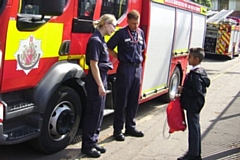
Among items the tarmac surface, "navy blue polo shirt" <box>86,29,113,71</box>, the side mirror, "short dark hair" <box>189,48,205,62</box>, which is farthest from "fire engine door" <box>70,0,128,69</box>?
"short dark hair" <box>189,48,205,62</box>

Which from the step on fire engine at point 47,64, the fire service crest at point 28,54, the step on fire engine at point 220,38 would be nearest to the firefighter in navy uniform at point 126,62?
the step on fire engine at point 47,64

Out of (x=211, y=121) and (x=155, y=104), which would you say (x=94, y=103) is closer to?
(x=211, y=121)

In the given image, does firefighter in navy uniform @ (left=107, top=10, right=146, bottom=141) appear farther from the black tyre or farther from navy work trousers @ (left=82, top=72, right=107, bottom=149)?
the black tyre

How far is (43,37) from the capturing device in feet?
14.6

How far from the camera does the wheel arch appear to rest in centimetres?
455

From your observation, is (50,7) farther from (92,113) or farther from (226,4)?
(226,4)

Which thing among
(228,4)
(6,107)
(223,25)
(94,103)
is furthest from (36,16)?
(228,4)

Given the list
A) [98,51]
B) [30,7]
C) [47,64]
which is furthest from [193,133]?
[30,7]

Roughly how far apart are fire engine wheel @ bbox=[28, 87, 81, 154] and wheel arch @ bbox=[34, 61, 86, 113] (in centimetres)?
14

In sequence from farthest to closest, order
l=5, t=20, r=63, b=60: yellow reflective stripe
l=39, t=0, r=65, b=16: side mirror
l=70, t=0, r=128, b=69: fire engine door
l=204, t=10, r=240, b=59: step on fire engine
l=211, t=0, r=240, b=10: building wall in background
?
l=211, t=0, r=240, b=10: building wall in background < l=204, t=10, r=240, b=59: step on fire engine < l=70, t=0, r=128, b=69: fire engine door < l=5, t=20, r=63, b=60: yellow reflective stripe < l=39, t=0, r=65, b=16: side mirror

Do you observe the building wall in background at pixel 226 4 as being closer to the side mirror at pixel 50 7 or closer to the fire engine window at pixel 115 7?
the fire engine window at pixel 115 7

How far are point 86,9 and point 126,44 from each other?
790 millimetres

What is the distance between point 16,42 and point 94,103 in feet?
4.41

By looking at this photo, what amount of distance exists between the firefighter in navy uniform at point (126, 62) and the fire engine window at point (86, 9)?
50cm
